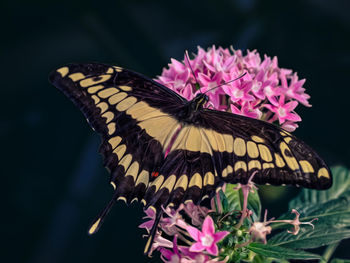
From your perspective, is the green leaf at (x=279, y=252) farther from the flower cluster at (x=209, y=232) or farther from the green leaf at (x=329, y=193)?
the green leaf at (x=329, y=193)

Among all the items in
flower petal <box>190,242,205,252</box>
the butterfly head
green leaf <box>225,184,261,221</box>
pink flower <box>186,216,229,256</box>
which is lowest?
flower petal <box>190,242,205,252</box>

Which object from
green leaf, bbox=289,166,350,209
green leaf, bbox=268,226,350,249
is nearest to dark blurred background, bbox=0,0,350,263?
green leaf, bbox=289,166,350,209

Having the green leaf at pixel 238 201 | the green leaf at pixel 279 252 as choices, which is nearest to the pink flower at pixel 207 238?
the green leaf at pixel 279 252

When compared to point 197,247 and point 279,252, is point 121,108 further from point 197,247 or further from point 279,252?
point 279,252

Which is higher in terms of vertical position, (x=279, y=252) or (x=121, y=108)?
(x=121, y=108)

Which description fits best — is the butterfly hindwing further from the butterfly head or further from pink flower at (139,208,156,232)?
pink flower at (139,208,156,232)

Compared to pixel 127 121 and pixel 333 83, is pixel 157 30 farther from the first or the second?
pixel 127 121

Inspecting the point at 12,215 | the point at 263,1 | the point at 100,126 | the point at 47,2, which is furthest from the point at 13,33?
the point at 100,126

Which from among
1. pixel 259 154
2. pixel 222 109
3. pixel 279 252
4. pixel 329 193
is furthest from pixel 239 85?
pixel 329 193
